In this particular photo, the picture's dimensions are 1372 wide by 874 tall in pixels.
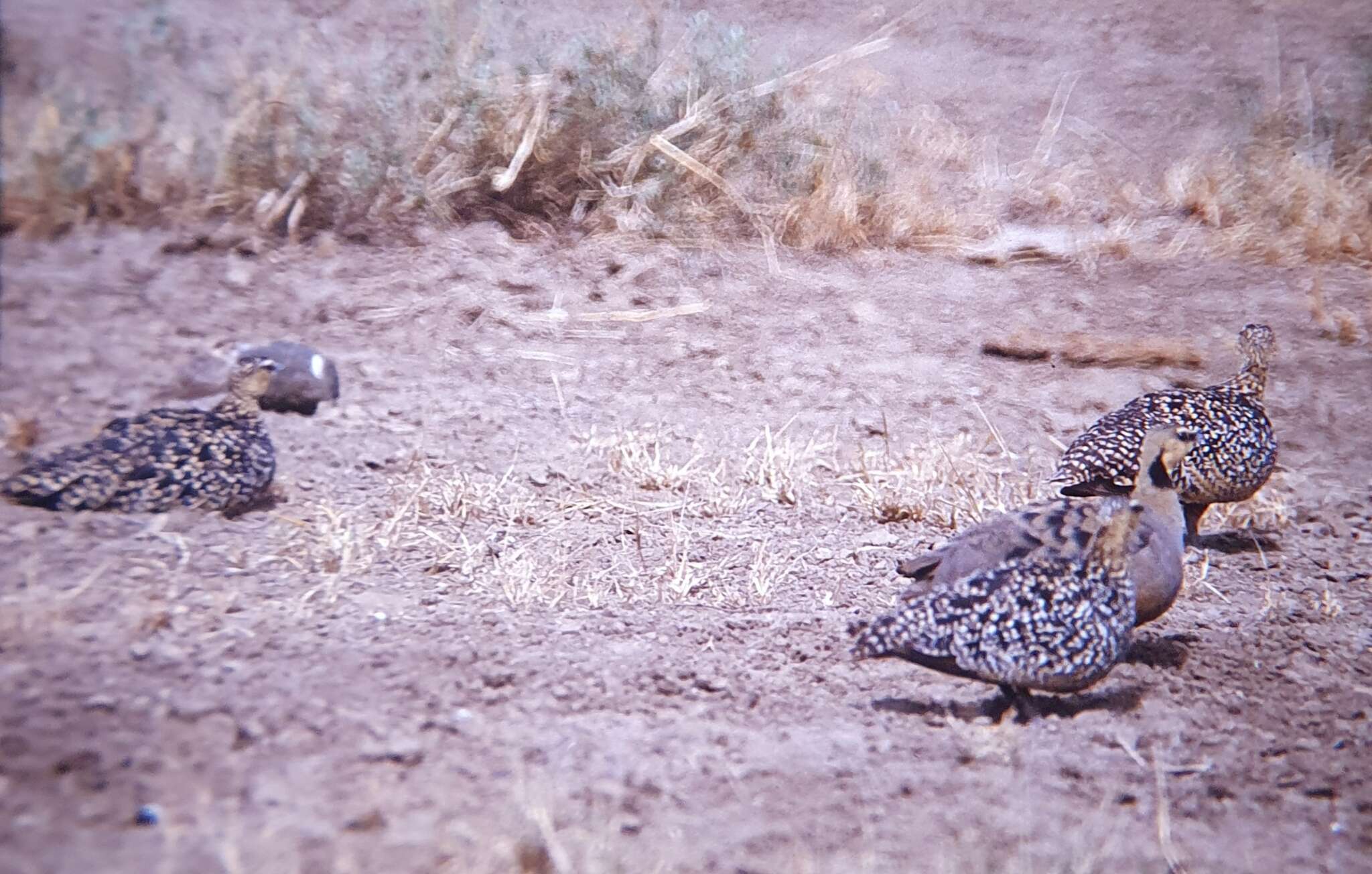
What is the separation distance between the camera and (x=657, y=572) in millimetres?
4203

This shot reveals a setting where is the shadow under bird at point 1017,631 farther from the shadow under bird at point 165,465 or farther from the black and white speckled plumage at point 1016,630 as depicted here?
the shadow under bird at point 165,465

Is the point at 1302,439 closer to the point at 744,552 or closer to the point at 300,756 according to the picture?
the point at 744,552

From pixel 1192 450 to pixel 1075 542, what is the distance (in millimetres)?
1305

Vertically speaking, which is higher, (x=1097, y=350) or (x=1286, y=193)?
(x=1286, y=193)

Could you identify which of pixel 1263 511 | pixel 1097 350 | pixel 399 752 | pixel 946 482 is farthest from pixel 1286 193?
pixel 399 752

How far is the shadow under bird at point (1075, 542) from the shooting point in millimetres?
3758

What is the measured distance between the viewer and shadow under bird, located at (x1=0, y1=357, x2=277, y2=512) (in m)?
3.59

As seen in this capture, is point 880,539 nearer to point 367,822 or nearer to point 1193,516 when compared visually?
point 1193,516

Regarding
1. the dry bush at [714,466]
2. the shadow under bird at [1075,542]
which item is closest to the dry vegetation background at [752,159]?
the dry bush at [714,466]

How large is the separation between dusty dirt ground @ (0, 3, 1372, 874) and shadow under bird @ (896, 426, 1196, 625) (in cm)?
24

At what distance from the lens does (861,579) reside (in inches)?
167

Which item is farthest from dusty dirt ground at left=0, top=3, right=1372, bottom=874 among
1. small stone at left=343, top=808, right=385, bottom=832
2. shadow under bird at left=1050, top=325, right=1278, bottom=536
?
shadow under bird at left=1050, top=325, right=1278, bottom=536

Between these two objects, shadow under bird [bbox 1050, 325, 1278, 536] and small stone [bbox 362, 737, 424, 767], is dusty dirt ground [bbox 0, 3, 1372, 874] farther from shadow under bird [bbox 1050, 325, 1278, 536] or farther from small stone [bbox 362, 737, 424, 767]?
shadow under bird [bbox 1050, 325, 1278, 536]

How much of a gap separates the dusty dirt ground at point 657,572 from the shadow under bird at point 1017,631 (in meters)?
0.17
